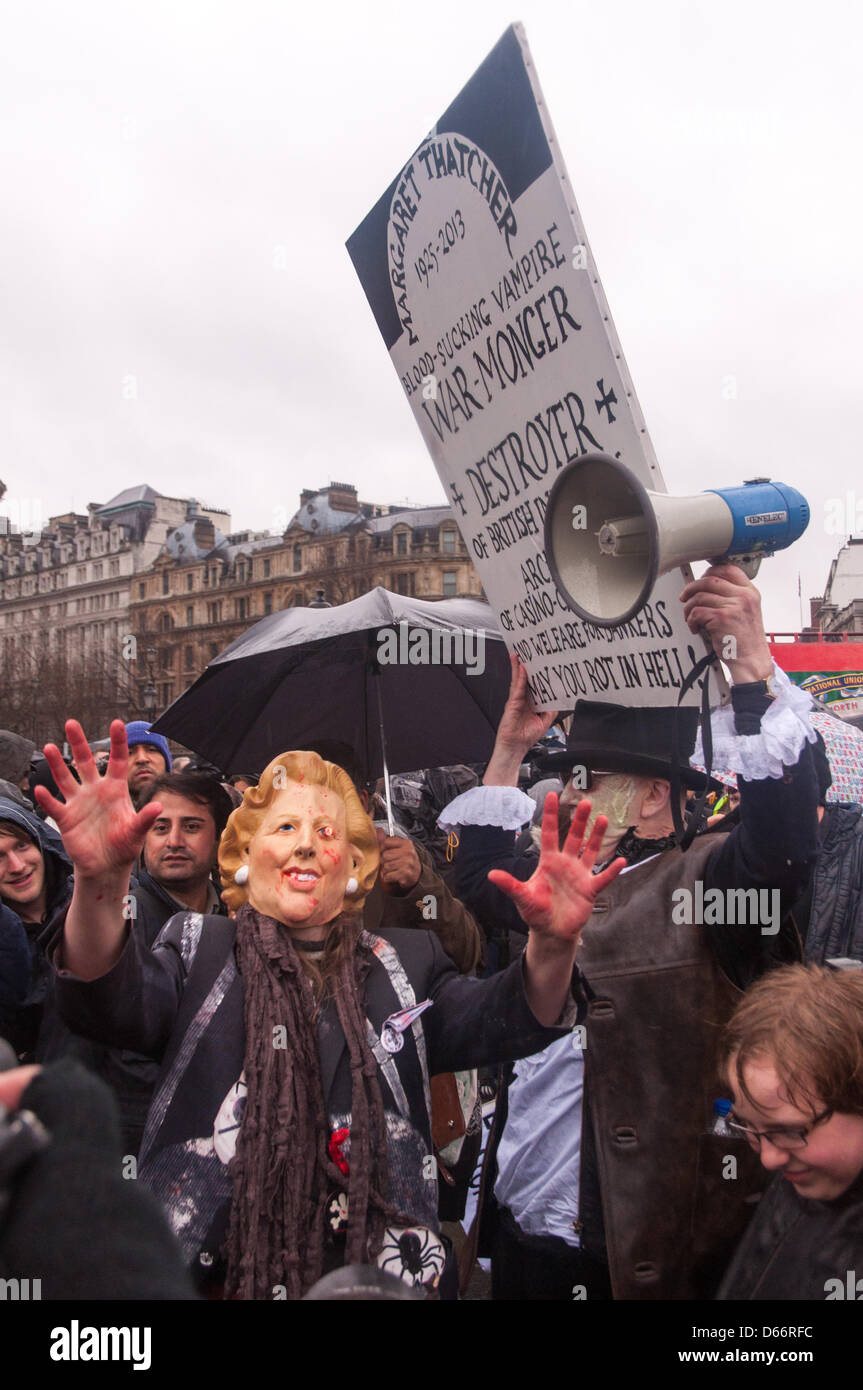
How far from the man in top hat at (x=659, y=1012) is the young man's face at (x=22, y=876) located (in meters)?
1.80

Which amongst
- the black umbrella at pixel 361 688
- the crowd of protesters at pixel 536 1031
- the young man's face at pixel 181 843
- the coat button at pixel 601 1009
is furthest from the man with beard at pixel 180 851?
the coat button at pixel 601 1009

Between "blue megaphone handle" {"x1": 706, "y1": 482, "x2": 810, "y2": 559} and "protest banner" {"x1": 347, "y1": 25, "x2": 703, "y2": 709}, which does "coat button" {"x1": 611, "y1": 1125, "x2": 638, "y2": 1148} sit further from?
"blue megaphone handle" {"x1": 706, "y1": 482, "x2": 810, "y2": 559}

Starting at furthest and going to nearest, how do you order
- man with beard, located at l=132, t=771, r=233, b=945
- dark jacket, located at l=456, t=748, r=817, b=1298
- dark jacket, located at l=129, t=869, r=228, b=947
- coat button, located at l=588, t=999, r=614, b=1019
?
man with beard, located at l=132, t=771, r=233, b=945, dark jacket, located at l=129, t=869, r=228, b=947, coat button, located at l=588, t=999, r=614, b=1019, dark jacket, located at l=456, t=748, r=817, b=1298

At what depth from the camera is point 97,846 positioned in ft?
6.10

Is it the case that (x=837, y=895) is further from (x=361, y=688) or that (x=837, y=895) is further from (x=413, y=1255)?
(x=413, y=1255)

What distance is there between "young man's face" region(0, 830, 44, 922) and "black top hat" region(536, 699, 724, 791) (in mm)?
1855

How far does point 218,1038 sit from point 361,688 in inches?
88.9

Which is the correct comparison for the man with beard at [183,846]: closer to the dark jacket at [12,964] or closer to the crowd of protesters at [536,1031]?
the dark jacket at [12,964]

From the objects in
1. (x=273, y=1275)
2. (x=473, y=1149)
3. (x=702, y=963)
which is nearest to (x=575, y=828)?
(x=702, y=963)

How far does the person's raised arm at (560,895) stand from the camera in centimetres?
194

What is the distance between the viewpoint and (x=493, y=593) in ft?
8.94

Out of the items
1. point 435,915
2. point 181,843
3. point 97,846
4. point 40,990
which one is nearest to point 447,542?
point 181,843

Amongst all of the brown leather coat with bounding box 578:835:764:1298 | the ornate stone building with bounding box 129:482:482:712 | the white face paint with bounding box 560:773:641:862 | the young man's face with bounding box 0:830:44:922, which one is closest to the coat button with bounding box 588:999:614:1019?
the brown leather coat with bounding box 578:835:764:1298

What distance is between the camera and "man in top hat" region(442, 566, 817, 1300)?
79.3 inches
